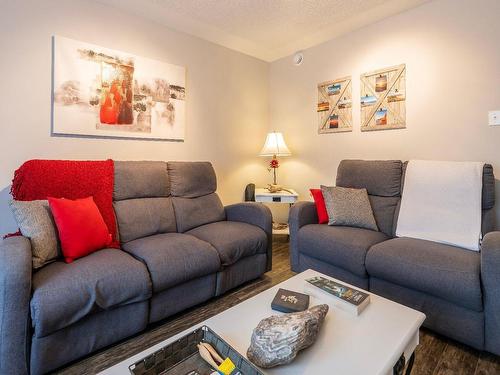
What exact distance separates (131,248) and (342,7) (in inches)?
104

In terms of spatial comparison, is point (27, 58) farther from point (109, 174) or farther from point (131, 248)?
point (131, 248)

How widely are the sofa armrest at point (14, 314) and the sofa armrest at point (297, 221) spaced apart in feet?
5.71

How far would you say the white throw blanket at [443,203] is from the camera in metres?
1.82

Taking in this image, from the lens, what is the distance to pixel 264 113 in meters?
3.57

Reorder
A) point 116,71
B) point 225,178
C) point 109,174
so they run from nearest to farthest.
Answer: point 109,174 → point 116,71 → point 225,178

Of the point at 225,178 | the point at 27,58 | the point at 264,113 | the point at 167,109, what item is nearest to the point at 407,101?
the point at 264,113

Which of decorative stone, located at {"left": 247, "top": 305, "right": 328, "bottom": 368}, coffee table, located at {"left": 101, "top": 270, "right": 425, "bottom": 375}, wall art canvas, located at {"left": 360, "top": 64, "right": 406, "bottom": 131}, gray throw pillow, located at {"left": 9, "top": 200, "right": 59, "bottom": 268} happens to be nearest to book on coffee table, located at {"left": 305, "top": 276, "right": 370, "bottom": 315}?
coffee table, located at {"left": 101, "top": 270, "right": 425, "bottom": 375}

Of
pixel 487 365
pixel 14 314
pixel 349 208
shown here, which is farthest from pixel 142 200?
pixel 487 365

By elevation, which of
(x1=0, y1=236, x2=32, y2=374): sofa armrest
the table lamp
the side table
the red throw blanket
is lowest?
(x1=0, y1=236, x2=32, y2=374): sofa armrest

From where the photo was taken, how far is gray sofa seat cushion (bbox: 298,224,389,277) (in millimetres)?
1856

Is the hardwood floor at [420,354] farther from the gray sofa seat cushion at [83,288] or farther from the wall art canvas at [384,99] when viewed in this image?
the wall art canvas at [384,99]

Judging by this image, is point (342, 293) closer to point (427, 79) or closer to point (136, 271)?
point (136, 271)

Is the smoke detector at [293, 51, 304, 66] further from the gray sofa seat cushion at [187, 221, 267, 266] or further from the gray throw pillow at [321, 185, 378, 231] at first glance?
the gray sofa seat cushion at [187, 221, 267, 266]

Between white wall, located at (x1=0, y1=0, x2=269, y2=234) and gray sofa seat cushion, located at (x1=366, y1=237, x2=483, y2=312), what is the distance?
1874mm
